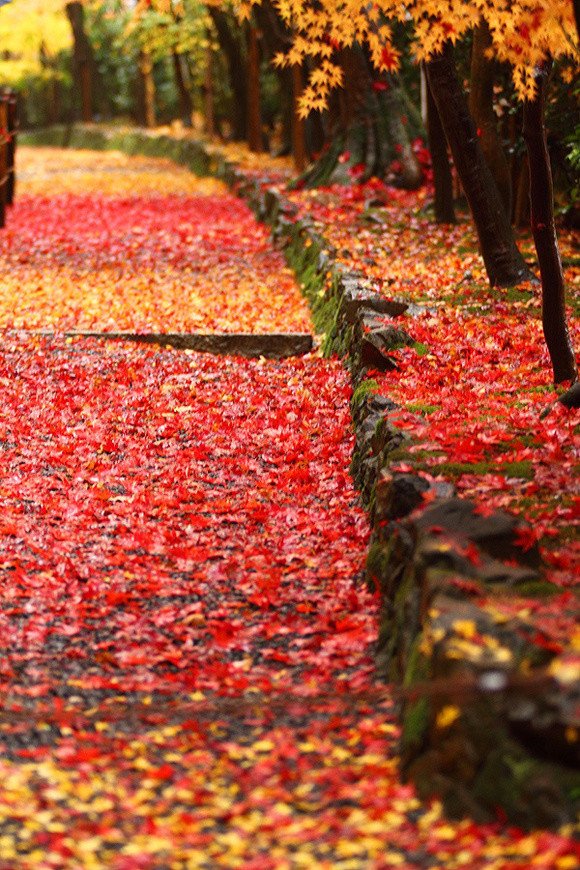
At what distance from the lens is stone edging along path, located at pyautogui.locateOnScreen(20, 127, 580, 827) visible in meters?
4.53

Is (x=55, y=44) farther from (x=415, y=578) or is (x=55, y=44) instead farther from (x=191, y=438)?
(x=415, y=578)

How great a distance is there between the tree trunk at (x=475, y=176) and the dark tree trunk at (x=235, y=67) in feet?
51.4

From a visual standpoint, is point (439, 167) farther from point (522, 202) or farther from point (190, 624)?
point (190, 624)

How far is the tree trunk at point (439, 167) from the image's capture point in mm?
16188

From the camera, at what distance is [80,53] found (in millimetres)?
42188

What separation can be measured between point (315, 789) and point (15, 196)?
22.9m

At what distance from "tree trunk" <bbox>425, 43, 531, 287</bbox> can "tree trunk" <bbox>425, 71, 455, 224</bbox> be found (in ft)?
11.0

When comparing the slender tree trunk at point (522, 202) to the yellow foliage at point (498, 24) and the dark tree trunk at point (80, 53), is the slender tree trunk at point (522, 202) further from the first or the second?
the dark tree trunk at point (80, 53)

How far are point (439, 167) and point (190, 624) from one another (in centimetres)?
1090

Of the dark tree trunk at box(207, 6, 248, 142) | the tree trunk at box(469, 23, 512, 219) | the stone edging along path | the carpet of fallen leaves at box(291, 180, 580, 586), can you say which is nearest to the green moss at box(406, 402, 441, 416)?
the carpet of fallen leaves at box(291, 180, 580, 586)

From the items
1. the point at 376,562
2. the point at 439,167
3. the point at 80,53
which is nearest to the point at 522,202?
the point at 439,167

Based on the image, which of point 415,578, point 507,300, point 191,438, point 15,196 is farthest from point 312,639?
point 15,196

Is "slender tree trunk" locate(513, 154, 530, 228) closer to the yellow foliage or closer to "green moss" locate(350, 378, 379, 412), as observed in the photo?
the yellow foliage

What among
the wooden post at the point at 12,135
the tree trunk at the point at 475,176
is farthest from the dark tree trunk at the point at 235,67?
the tree trunk at the point at 475,176
